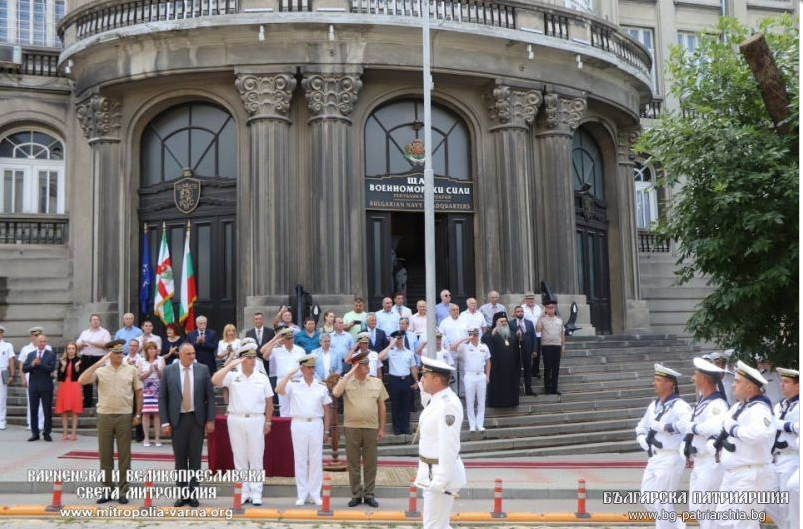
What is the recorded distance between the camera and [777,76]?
1170cm

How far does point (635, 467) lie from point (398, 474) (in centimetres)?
411

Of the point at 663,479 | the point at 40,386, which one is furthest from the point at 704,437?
the point at 40,386

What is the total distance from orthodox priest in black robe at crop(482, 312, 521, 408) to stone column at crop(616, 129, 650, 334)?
9.68 metres

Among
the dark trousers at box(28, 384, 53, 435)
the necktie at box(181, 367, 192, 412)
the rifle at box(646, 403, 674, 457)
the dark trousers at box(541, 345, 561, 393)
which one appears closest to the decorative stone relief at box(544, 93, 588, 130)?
the dark trousers at box(541, 345, 561, 393)

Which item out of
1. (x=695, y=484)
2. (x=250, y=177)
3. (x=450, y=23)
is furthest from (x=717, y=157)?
(x=250, y=177)

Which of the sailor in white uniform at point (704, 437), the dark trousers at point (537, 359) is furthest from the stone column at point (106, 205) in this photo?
the sailor in white uniform at point (704, 437)

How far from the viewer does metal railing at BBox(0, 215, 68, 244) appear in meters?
23.3

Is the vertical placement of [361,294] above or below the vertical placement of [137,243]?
below

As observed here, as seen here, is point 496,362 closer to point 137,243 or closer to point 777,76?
point 777,76

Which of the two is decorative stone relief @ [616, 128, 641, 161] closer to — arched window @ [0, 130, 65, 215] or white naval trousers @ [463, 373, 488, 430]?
white naval trousers @ [463, 373, 488, 430]

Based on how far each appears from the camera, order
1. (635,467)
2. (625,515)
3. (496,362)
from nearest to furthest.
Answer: (625,515) → (635,467) → (496,362)

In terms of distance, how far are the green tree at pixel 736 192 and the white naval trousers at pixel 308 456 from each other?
223 inches

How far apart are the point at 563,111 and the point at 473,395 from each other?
9712mm

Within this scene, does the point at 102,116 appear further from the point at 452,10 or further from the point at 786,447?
the point at 786,447
